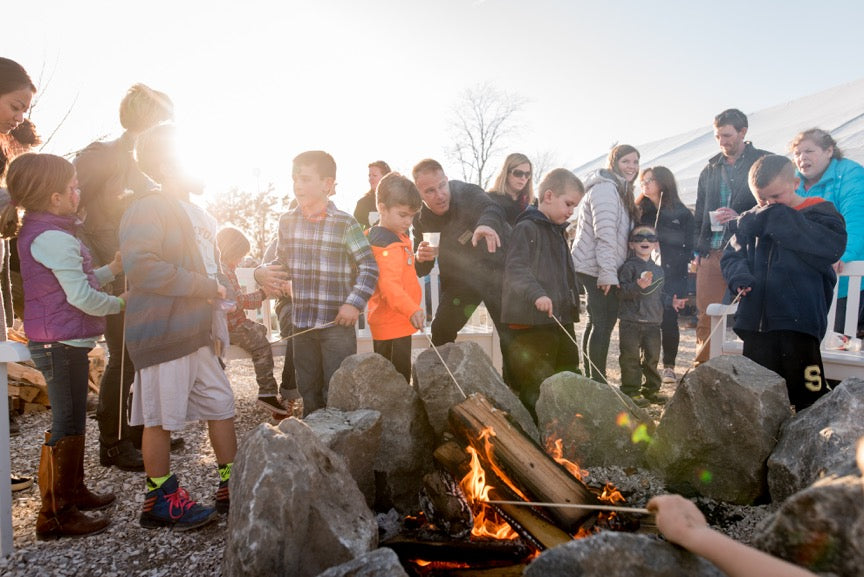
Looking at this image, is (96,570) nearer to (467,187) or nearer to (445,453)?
(445,453)

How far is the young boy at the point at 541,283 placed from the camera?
12.6 feet

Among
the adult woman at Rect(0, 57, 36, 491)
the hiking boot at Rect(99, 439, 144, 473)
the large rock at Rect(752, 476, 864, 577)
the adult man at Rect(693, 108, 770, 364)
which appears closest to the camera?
the large rock at Rect(752, 476, 864, 577)

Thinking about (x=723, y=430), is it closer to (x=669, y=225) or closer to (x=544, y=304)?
(x=544, y=304)

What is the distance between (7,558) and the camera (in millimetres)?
2424

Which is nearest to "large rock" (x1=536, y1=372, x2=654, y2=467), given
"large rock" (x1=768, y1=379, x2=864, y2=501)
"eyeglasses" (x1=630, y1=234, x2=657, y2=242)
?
"large rock" (x1=768, y1=379, x2=864, y2=501)

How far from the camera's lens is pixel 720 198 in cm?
541

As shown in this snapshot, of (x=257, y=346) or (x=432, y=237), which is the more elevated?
(x=432, y=237)

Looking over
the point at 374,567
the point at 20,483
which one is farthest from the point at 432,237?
the point at 374,567

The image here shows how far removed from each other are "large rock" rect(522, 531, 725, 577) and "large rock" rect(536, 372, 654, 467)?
1.64 metres

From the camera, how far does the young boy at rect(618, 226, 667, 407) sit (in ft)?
16.1

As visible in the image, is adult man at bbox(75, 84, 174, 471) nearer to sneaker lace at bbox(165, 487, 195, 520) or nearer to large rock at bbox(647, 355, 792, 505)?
sneaker lace at bbox(165, 487, 195, 520)

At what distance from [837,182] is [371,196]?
13.7ft

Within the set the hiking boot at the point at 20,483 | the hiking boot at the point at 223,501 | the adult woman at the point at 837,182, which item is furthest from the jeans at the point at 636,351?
the hiking boot at the point at 20,483

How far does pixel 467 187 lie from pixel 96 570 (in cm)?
345
